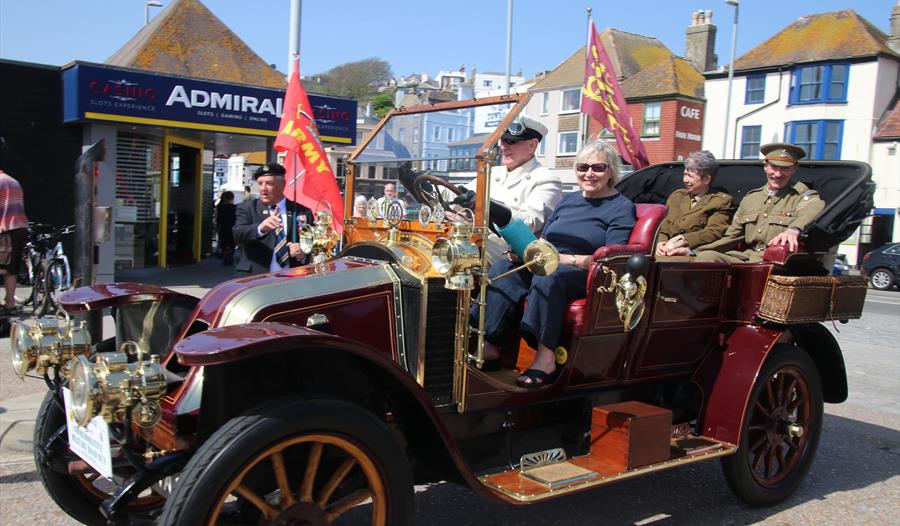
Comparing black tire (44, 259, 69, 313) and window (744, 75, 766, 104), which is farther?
window (744, 75, 766, 104)

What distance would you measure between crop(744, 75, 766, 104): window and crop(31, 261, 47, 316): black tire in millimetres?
27908

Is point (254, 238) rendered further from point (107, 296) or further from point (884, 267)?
point (884, 267)

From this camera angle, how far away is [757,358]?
13.1 ft

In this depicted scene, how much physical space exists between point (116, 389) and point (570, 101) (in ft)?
113

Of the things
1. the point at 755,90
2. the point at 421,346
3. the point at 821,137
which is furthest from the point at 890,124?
the point at 421,346

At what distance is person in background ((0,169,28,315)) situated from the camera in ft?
Answer: 25.3

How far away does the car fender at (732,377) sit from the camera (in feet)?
12.9

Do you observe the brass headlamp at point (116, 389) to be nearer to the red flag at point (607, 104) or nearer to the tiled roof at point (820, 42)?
the red flag at point (607, 104)

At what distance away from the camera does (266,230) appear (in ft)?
16.2

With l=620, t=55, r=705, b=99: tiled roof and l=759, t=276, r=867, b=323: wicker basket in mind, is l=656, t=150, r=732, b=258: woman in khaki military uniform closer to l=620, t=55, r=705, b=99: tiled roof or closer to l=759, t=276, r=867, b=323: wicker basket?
l=759, t=276, r=867, b=323: wicker basket

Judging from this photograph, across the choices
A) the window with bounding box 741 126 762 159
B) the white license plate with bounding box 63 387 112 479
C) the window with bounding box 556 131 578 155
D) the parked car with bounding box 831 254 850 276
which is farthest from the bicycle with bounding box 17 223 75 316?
the window with bounding box 556 131 578 155

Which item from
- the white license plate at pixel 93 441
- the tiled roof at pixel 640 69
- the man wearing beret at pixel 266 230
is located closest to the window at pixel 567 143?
the tiled roof at pixel 640 69

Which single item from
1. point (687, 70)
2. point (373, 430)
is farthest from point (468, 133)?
point (687, 70)

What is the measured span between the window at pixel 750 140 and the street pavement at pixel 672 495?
2615cm
